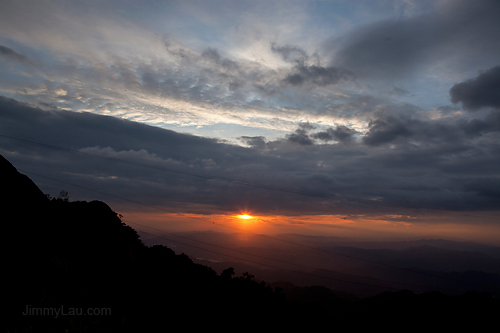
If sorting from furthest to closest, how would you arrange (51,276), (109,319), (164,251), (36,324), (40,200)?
1. (164,251)
2. (40,200)
3. (51,276)
4. (109,319)
5. (36,324)

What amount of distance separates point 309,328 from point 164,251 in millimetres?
29956

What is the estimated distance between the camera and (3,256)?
62.4ft

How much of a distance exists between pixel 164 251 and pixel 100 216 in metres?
23.2

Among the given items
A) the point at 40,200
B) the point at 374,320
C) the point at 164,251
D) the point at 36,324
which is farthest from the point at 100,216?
the point at 374,320

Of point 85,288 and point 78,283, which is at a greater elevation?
point 85,288

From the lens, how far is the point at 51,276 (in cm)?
1803

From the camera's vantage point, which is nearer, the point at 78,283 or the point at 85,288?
the point at 85,288

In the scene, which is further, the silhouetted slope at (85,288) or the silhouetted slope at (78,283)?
the silhouetted slope at (78,283)

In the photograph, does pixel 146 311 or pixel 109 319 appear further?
pixel 146 311

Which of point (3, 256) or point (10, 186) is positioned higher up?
point (10, 186)

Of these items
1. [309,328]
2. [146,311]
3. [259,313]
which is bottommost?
[309,328]

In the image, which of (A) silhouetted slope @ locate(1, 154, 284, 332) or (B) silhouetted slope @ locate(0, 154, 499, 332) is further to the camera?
(A) silhouetted slope @ locate(1, 154, 284, 332)

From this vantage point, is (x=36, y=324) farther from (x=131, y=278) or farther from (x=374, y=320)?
(x=374, y=320)

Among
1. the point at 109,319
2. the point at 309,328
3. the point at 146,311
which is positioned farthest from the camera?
the point at 309,328
